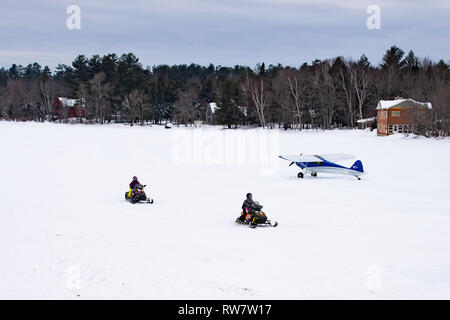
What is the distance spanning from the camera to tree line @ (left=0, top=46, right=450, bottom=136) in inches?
3017

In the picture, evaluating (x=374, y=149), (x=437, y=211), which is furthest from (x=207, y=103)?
(x=437, y=211)

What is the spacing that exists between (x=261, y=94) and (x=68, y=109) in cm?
5611

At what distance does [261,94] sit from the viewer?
7894 centimetres

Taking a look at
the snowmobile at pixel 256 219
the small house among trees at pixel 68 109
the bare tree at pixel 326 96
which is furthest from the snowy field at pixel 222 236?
the small house among trees at pixel 68 109

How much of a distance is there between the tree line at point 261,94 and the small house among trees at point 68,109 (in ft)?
4.12

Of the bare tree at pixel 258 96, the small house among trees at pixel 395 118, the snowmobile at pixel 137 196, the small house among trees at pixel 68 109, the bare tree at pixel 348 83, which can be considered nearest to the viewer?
the snowmobile at pixel 137 196

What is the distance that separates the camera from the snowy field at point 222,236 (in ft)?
27.3

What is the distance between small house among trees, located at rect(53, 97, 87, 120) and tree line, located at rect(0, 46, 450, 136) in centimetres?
126

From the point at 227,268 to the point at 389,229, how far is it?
6130 millimetres

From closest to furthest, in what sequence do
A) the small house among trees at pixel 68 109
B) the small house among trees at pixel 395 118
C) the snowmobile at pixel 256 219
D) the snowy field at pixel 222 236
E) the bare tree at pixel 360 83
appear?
the snowy field at pixel 222 236, the snowmobile at pixel 256 219, the small house among trees at pixel 395 118, the bare tree at pixel 360 83, the small house among trees at pixel 68 109

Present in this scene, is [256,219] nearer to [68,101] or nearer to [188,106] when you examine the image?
[188,106]
